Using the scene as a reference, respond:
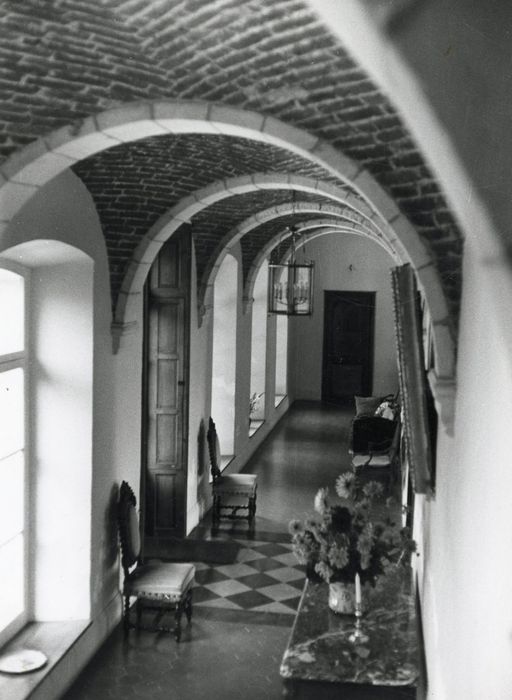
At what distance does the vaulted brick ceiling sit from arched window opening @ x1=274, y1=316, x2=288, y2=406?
1473 centimetres

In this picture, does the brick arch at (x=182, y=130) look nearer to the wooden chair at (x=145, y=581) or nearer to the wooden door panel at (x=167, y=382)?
the wooden chair at (x=145, y=581)

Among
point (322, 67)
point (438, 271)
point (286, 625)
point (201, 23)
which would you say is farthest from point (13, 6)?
point (286, 625)

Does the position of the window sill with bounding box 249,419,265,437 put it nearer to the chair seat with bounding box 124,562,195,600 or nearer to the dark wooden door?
the dark wooden door

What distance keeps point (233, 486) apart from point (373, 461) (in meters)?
3.90

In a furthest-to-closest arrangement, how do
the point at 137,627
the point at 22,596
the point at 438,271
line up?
the point at 137,627 → the point at 22,596 → the point at 438,271

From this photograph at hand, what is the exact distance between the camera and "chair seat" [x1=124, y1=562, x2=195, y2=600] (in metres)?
7.11

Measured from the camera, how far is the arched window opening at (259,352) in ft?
52.6

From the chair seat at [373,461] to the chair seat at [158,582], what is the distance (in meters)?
6.42

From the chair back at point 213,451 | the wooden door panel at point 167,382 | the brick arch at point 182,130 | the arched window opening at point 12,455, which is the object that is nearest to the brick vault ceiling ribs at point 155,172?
the arched window opening at point 12,455

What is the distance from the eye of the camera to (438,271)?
394 cm

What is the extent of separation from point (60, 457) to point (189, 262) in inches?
144

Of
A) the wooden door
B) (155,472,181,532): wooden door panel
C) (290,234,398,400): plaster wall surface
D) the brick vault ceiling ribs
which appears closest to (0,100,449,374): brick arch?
the brick vault ceiling ribs

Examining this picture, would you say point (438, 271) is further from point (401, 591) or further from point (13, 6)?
point (401, 591)

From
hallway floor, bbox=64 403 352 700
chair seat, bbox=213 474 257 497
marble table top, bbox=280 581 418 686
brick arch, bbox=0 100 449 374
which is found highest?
brick arch, bbox=0 100 449 374
